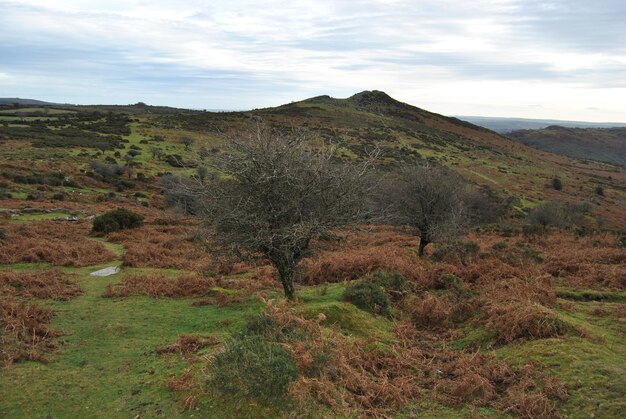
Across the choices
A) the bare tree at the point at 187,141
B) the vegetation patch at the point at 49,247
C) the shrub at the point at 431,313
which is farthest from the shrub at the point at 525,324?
the bare tree at the point at 187,141

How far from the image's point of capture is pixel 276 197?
34.1 feet

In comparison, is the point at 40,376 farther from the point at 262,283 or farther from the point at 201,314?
the point at 262,283

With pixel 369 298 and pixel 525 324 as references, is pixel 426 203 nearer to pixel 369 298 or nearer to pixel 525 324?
pixel 369 298

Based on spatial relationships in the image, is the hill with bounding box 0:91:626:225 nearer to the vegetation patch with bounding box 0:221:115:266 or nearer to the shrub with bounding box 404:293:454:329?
the vegetation patch with bounding box 0:221:115:266

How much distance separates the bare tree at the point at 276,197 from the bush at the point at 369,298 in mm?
1842

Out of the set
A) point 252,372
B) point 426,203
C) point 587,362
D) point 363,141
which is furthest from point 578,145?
point 252,372

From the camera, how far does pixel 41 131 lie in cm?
6306

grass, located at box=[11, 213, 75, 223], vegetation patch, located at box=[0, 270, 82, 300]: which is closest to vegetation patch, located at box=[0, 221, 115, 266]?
grass, located at box=[11, 213, 75, 223]

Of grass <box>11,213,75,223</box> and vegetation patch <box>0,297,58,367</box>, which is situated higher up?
vegetation patch <box>0,297,58,367</box>

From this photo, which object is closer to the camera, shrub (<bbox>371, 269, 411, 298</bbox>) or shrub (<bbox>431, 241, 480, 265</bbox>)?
shrub (<bbox>371, 269, 411, 298</bbox>)

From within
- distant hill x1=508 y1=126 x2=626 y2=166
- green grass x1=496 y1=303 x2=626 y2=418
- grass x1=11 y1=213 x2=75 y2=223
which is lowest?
grass x1=11 y1=213 x2=75 y2=223

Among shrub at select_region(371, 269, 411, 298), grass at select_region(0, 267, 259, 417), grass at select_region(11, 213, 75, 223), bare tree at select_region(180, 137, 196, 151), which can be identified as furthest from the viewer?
bare tree at select_region(180, 137, 196, 151)

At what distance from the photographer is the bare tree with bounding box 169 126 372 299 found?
10125 mm

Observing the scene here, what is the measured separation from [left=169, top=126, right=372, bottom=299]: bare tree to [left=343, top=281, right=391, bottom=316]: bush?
184 centimetres
